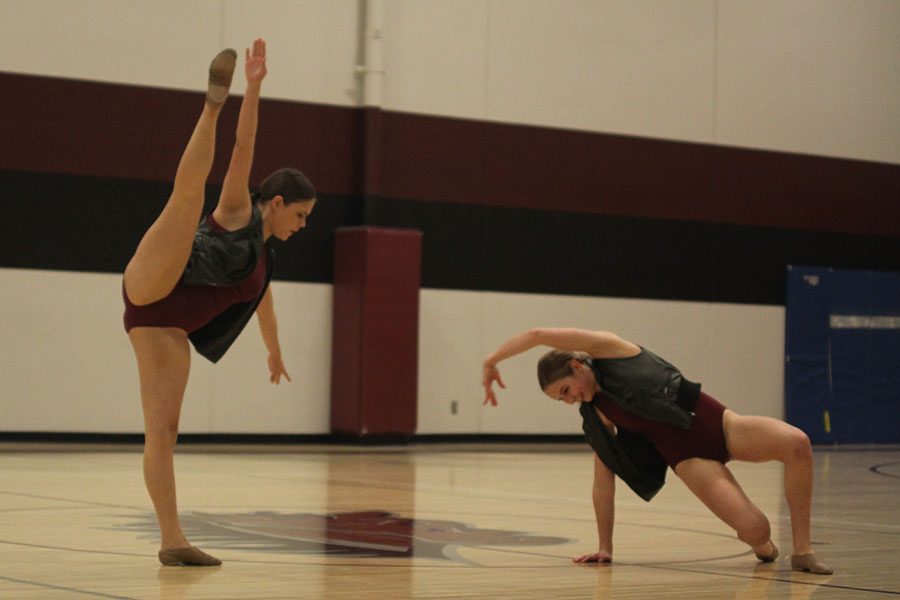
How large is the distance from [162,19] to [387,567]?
9920mm

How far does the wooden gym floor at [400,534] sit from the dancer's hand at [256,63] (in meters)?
1.94

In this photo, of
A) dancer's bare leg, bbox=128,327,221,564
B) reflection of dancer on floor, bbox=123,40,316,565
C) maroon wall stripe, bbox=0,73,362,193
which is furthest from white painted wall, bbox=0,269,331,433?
dancer's bare leg, bbox=128,327,221,564

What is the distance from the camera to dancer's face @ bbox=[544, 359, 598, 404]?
6219 mm

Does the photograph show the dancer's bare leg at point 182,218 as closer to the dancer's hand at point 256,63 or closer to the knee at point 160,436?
the dancer's hand at point 256,63

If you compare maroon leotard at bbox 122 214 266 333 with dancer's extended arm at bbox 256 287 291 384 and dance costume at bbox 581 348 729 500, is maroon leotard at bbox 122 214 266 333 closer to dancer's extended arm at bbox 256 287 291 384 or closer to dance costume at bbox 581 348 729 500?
dancer's extended arm at bbox 256 287 291 384

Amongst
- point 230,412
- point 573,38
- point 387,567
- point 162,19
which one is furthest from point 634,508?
point 573,38

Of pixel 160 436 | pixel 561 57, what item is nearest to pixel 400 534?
pixel 160 436

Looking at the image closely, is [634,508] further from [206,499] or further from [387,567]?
[387,567]

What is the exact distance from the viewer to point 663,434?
639 cm

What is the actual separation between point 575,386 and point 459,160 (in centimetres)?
1044

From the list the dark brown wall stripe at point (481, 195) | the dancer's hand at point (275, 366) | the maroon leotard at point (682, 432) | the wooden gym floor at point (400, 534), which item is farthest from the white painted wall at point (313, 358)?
the maroon leotard at point (682, 432)

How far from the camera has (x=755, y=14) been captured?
18.3 meters

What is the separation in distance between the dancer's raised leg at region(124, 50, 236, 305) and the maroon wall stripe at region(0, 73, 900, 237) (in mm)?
9051

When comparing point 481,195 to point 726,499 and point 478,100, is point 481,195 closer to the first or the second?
point 478,100
